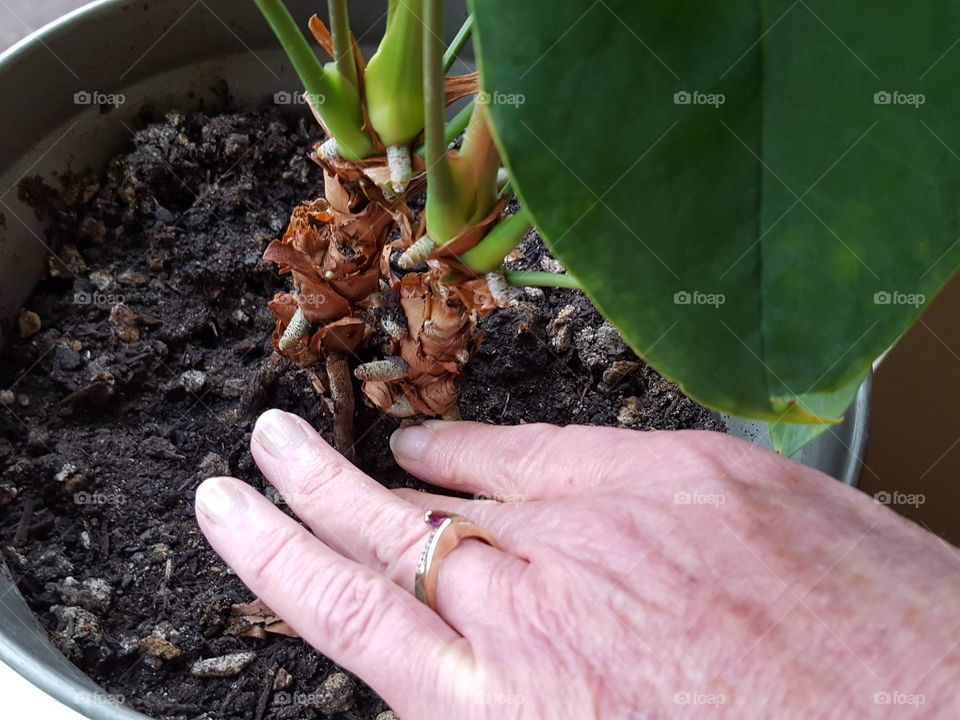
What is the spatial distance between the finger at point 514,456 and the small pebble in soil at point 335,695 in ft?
0.47

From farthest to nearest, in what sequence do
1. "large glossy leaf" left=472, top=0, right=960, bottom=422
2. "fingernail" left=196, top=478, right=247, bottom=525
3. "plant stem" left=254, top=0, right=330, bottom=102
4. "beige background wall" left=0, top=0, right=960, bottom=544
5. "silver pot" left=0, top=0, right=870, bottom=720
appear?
"beige background wall" left=0, top=0, right=960, bottom=544
"silver pot" left=0, top=0, right=870, bottom=720
"fingernail" left=196, top=478, right=247, bottom=525
"plant stem" left=254, top=0, right=330, bottom=102
"large glossy leaf" left=472, top=0, right=960, bottom=422

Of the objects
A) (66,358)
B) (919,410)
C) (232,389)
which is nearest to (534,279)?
(232,389)

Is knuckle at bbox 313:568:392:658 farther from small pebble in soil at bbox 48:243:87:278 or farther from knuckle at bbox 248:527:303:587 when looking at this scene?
small pebble in soil at bbox 48:243:87:278

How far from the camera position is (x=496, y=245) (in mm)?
412

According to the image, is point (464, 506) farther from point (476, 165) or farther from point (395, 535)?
point (476, 165)

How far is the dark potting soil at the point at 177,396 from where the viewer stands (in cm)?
51

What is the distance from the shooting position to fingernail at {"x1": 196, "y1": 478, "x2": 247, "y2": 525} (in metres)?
0.47

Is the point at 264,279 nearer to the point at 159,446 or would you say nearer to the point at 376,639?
the point at 159,446

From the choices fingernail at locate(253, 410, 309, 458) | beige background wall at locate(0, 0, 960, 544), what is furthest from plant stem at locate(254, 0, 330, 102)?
beige background wall at locate(0, 0, 960, 544)

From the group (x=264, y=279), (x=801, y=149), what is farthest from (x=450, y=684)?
(x=264, y=279)

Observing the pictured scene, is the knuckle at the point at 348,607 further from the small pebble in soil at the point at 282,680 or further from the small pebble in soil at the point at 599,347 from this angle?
the small pebble in soil at the point at 599,347

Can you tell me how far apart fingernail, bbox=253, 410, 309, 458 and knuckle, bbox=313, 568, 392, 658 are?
0.11m

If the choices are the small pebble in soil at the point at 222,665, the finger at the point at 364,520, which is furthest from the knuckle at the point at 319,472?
the small pebble in soil at the point at 222,665

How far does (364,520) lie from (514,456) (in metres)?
0.11
